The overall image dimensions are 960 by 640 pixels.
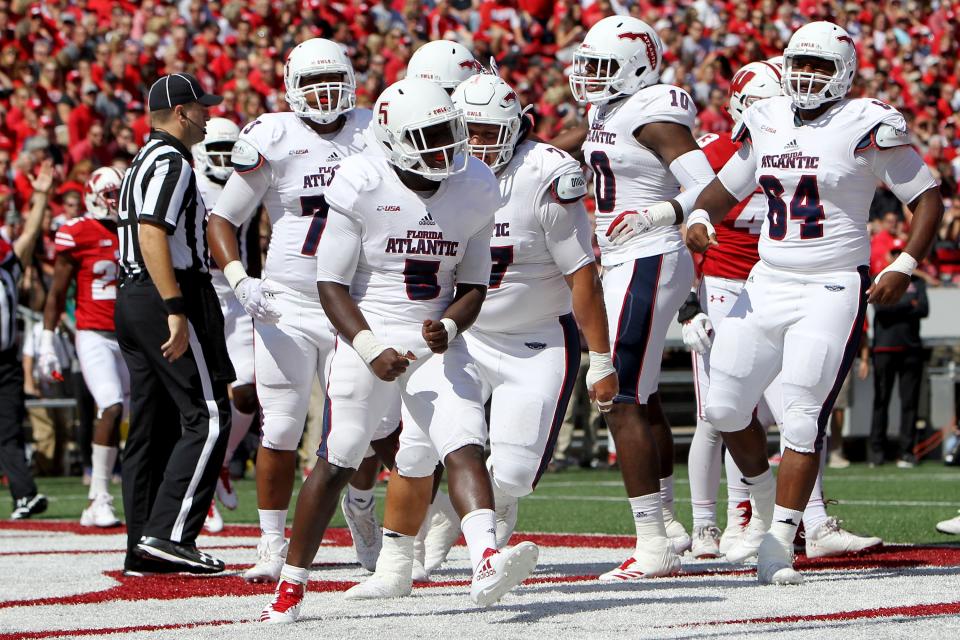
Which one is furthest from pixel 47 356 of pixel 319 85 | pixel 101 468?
pixel 319 85

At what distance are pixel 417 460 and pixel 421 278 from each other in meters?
0.68

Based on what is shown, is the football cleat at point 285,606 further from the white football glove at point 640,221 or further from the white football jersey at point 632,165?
the white football jersey at point 632,165

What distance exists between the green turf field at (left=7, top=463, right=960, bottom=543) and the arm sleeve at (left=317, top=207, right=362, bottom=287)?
3391 millimetres

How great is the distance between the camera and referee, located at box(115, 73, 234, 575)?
19.2 feet

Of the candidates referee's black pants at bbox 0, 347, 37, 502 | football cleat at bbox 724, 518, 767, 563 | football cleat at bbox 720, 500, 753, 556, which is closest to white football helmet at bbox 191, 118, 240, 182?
referee's black pants at bbox 0, 347, 37, 502

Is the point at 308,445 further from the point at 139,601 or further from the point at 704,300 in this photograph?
the point at 139,601

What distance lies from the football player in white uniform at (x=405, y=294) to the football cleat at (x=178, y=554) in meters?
1.35

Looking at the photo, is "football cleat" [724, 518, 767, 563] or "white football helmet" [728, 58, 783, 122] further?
"white football helmet" [728, 58, 783, 122]

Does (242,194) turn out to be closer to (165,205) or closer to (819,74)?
(165,205)

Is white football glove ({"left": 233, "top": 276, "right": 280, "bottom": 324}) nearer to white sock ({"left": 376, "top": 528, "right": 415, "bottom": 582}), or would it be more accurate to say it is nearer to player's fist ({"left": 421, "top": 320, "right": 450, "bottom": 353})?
white sock ({"left": 376, "top": 528, "right": 415, "bottom": 582})

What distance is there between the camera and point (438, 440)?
4.54 meters

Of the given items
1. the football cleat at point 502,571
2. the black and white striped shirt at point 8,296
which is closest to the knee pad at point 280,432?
the football cleat at point 502,571

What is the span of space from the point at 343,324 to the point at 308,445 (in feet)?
27.3

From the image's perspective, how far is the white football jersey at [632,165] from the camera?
595 cm
